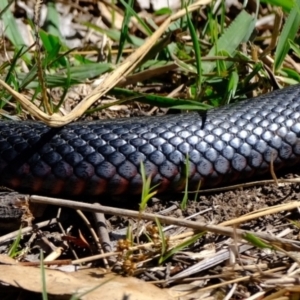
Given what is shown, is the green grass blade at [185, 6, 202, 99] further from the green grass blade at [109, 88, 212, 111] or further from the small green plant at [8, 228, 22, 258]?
the small green plant at [8, 228, 22, 258]

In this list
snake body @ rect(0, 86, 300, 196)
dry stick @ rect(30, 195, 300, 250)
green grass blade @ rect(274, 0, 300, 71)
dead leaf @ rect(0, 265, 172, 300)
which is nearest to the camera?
dead leaf @ rect(0, 265, 172, 300)

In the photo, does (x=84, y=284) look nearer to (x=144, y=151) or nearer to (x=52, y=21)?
(x=144, y=151)

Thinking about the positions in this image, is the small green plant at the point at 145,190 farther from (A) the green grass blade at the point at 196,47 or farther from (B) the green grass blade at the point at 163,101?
(A) the green grass blade at the point at 196,47

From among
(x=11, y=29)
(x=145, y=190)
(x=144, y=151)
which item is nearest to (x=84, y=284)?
(x=145, y=190)

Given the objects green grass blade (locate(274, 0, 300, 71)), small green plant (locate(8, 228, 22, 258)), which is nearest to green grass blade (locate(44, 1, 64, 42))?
green grass blade (locate(274, 0, 300, 71))

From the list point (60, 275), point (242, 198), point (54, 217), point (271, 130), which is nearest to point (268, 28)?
point (271, 130)

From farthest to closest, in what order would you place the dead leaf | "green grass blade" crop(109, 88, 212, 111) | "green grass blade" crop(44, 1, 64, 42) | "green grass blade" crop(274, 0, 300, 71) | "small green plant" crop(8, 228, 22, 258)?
"green grass blade" crop(44, 1, 64, 42) < "green grass blade" crop(274, 0, 300, 71) < "green grass blade" crop(109, 88, 212, 111) < "small green plant" crop(8, 228, 22, 258) < the dead leaf
